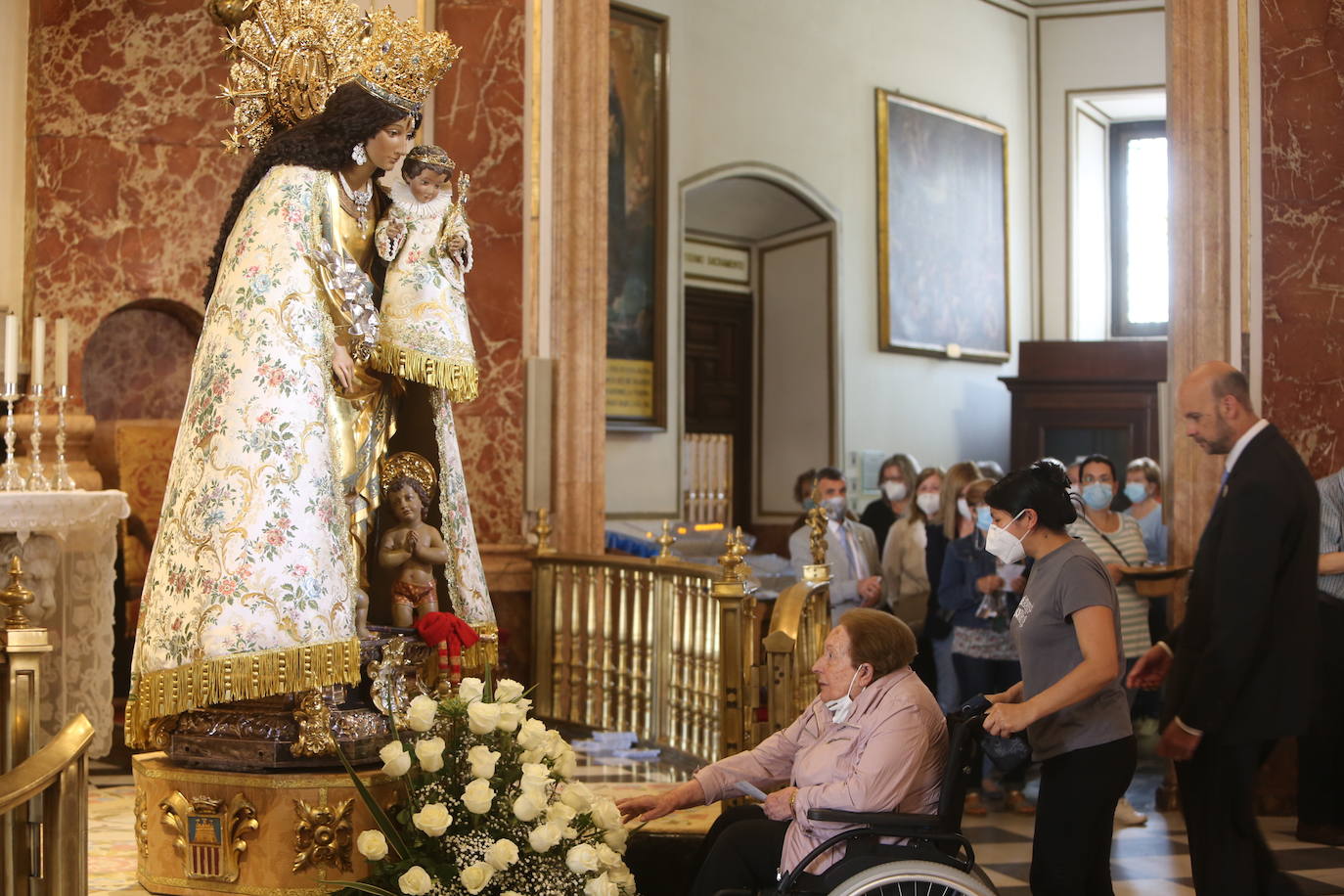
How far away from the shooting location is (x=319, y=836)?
426 cm

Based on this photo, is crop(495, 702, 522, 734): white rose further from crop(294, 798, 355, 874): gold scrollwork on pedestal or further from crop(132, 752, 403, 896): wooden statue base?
crop(294, 798, 355, 874): gold scrollwork on pedestal

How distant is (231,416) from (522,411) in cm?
372

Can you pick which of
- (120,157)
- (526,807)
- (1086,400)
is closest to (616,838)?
(526,807)

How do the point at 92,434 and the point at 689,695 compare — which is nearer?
the point at 689,695

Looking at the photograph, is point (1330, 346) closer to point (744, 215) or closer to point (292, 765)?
point (292, 765)

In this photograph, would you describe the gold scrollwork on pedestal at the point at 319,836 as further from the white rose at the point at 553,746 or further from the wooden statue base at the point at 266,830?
the white rose at the point at 553,746

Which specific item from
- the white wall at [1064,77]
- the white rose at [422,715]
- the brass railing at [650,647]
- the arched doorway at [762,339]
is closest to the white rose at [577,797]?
the white rose at [422,715]

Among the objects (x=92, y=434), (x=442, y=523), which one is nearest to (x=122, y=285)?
(x=92, y=434)

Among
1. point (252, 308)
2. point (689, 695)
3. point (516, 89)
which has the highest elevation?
point (516, 89)

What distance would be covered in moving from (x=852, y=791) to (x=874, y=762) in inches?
3.6

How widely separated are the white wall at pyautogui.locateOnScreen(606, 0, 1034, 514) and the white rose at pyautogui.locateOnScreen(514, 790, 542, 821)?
706 cm

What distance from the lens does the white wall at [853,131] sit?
11.2 m

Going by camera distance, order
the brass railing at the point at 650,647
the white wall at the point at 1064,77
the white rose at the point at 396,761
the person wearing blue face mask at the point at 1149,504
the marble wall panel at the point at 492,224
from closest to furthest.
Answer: the white rose at the point at 396,761, the brass railing at the point at 650,647, the marble wall panel at the point at 492,224, the person wearing blue face mask at the point at 1149,504, the white wall at the point at 1064,77

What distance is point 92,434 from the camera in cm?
774
